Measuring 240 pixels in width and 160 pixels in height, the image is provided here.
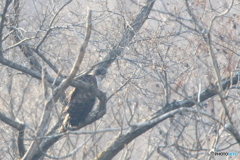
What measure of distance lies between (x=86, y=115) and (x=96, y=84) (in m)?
0.49

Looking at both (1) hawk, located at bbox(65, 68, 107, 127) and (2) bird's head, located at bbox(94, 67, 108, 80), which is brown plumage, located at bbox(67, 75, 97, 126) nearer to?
(1) hawk, located at bbox(65, 68, 107, 127)

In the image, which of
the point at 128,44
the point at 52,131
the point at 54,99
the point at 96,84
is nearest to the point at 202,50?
the point at 128,44

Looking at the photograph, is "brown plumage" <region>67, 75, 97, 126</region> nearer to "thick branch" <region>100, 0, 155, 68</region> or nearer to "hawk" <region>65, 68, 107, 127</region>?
"hawk" <region>65, 68, 107, 127</region>

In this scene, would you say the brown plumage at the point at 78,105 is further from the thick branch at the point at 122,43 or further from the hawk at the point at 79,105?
the thick branch at the point at 122,43

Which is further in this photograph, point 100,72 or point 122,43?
point 122,43

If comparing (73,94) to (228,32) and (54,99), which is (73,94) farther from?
(228,32)

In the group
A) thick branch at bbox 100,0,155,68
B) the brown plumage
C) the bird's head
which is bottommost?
the brown plumage

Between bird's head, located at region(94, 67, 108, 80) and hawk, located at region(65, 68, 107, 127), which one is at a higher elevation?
bird's head, located at region(94, 67, 108, 80)

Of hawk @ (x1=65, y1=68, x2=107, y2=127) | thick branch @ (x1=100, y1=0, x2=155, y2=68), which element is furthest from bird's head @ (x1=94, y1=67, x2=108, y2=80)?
thick branch @ (x1=100, y1=0, x2=155, y2=68)

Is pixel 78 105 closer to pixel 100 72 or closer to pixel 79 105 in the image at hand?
pixel 79 105

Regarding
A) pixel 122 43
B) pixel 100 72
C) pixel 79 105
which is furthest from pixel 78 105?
pixel 122 43

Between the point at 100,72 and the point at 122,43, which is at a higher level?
the point at 122,43

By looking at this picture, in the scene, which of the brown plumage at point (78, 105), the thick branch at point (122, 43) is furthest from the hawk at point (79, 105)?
the thick branch at point (122, 43)

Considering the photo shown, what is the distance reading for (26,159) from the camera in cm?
359
